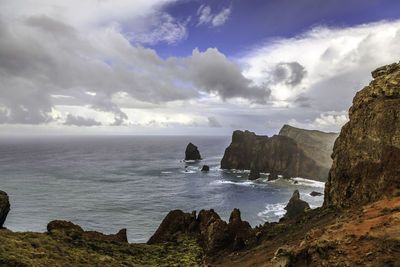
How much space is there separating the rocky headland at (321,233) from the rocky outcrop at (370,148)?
98 mm

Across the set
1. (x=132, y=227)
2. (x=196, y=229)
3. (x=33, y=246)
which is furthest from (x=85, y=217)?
(x=33, y=246)

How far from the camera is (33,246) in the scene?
21172mm

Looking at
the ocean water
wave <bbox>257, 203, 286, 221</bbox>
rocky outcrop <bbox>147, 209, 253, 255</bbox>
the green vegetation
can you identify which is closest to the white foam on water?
the ocean water

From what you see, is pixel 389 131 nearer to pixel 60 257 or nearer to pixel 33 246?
pixel 60 257

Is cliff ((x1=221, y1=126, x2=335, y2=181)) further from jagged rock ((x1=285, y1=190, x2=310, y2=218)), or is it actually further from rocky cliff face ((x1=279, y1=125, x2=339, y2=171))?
jagged rock ((x1=285, y1=190, x2=310, y2=218))

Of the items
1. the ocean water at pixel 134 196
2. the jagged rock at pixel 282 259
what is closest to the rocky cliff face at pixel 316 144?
the ocean water at pixel 134 196

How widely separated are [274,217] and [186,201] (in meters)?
28.2

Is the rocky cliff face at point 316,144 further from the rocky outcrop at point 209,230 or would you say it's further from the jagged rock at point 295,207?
the rocky outcrop at point 209,230

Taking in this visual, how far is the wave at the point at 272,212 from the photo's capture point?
6366 cm

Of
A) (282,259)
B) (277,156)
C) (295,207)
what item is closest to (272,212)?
(295,207)

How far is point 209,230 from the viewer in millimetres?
33688

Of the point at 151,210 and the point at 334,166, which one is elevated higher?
the point at 334,166

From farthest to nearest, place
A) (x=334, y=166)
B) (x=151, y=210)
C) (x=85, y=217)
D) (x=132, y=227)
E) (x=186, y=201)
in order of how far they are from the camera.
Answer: (x=186, y=201) < (x=151, y=210) < (x=85, y=217) < (x=132, y=227) < (x=334, y=166)

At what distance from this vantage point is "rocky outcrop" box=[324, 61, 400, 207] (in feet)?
77.2
